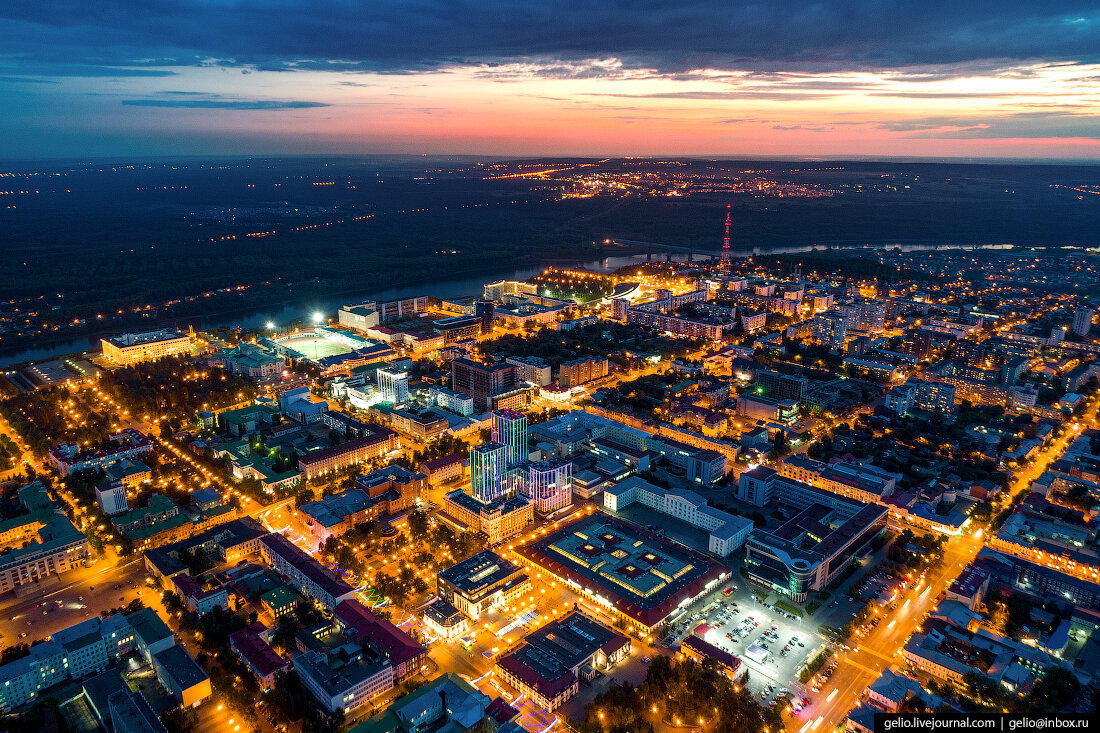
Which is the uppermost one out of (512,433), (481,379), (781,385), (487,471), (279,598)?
(512,433)

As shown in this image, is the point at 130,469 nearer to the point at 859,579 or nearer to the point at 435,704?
the point at 435,704

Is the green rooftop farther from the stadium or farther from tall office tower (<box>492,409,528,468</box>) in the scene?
the stadium

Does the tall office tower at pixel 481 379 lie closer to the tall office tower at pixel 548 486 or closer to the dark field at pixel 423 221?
the tall office tower at pixel 548 486

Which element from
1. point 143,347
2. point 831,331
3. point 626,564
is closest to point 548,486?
point 626,564

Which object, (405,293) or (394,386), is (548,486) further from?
(405,293)

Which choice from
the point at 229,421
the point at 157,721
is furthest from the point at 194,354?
the point at 157,721

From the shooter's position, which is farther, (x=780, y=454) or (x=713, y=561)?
(x=780, y=454)
